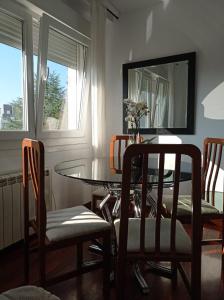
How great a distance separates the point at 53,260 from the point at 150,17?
2.91 meters

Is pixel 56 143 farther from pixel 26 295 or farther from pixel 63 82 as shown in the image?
pixel 26 295

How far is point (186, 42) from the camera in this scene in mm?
2789

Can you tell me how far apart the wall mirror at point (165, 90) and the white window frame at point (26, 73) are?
1209mm

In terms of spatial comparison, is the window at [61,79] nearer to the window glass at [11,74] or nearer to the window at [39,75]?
the window at [39,75]

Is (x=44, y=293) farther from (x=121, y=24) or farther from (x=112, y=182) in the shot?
(x=121, y=24)

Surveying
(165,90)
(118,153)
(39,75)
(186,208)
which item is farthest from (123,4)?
(186,208)

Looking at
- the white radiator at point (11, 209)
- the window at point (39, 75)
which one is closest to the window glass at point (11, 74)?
the window at point (39, 75)

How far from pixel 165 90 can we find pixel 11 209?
2122mm

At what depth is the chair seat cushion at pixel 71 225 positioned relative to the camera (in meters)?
1.35

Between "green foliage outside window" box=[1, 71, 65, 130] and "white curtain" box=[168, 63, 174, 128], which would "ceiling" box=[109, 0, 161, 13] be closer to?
"white curtain" box=[168, 63, 174, 128]

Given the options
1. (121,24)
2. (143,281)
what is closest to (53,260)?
(143,281)

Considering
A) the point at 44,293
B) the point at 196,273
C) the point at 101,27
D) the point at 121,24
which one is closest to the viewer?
the point at 44,293

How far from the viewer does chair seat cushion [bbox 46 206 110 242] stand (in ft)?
4.42

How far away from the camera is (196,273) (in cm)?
117
